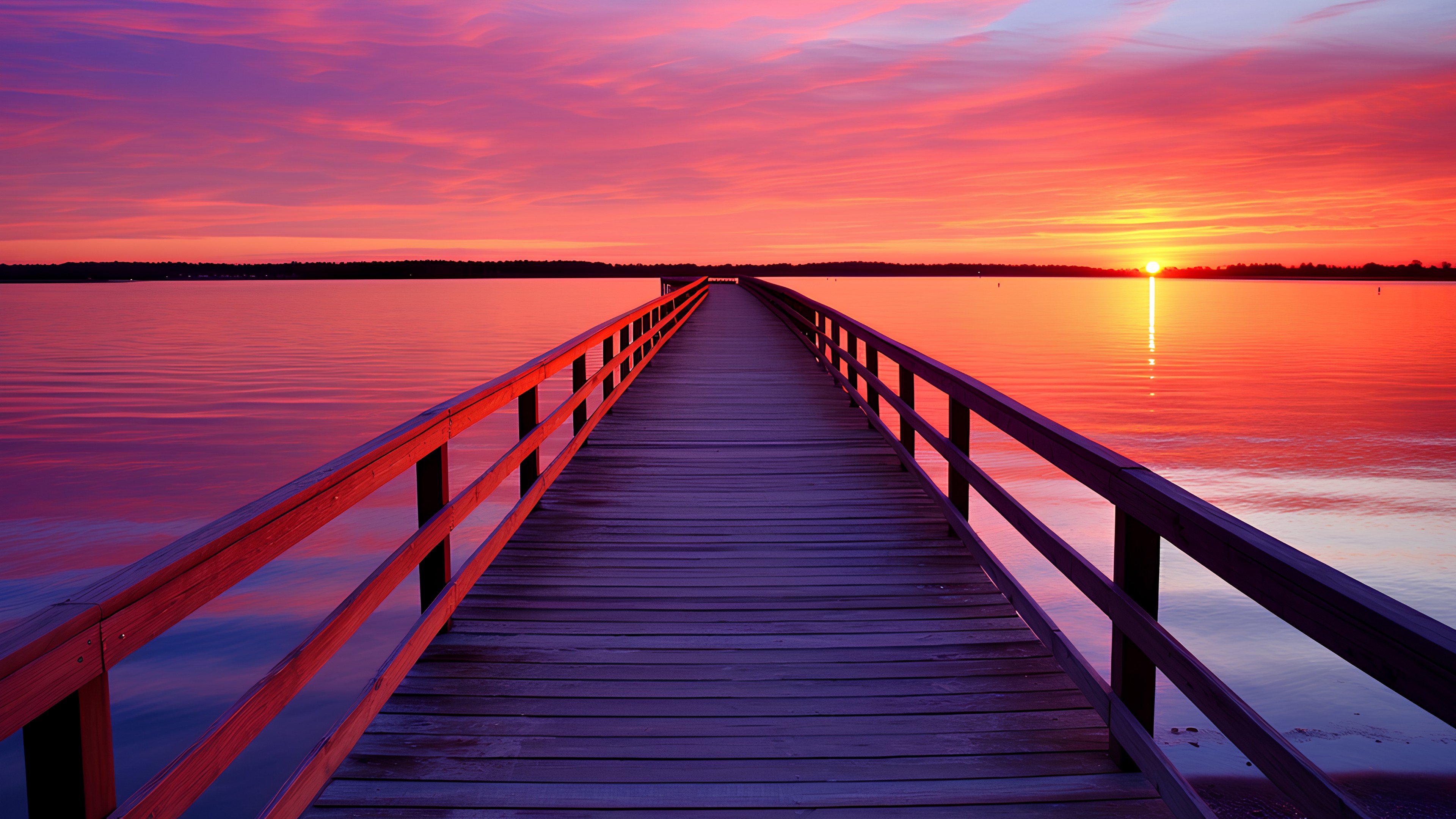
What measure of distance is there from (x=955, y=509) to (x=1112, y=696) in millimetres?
1966

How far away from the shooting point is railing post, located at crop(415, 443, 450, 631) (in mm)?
2955

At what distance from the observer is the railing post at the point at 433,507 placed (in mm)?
2955

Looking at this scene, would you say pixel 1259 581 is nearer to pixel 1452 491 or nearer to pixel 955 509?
pixel 955 509

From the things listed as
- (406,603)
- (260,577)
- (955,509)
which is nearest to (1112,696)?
(955,509)

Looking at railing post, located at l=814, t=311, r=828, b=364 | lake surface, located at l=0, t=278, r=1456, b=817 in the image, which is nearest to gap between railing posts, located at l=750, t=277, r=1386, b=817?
lake surface, located at l=0, t=278, r=1456, b=817

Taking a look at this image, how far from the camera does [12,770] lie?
4.98m

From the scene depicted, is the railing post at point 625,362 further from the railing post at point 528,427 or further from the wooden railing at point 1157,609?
the wooden railing at point 1157,609

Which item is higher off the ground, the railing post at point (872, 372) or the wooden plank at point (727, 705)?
the railing post at point (872, 372)

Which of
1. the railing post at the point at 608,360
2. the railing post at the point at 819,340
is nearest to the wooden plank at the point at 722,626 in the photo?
the railing post at the point at 608,360

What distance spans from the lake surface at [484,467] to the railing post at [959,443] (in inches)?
84.9

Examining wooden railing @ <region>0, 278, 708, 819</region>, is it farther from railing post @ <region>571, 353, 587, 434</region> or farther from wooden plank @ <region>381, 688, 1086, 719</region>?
railing post @ <region>571, 353, 587, 434</region>

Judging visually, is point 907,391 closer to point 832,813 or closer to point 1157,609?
point 1157,609

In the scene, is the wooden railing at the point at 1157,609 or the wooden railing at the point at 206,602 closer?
the wooden railing at the point at 206,602

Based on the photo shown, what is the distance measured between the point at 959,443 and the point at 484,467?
1058 centimetres
